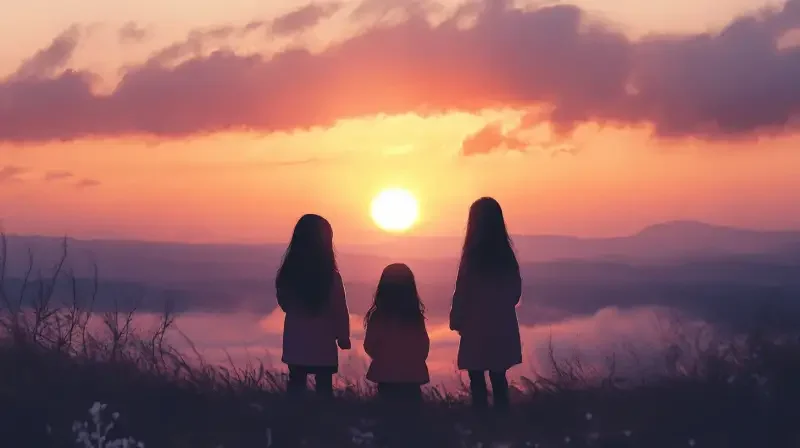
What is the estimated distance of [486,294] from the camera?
34.4 feet

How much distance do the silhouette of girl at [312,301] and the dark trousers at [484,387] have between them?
4.45ft

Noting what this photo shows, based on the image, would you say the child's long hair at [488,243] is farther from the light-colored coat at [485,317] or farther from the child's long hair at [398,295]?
the child's long hair at [398,295]

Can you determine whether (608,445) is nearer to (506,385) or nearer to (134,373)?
(506,385)

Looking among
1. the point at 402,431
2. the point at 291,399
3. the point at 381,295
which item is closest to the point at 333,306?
the point at 381,295

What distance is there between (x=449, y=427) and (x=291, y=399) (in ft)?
4.71

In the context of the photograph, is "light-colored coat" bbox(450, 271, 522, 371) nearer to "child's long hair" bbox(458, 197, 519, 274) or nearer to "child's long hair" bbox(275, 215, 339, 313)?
"child's long hair" bbox(458, 197, 519, 274)

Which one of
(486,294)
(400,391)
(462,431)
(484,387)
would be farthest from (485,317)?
(462,431)

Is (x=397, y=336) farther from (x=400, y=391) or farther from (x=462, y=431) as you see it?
(x=462, y=431)

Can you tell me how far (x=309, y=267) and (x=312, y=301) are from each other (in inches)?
13.5

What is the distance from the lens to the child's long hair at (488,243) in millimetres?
10391

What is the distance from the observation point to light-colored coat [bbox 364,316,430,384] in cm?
1046

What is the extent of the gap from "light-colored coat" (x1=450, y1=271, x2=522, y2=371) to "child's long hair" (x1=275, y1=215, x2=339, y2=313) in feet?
4.26

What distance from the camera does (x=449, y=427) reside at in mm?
8633

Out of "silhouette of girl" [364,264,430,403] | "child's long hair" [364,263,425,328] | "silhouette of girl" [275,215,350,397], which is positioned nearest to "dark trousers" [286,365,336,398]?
"silhouette of girl" [275,215,350,397]
